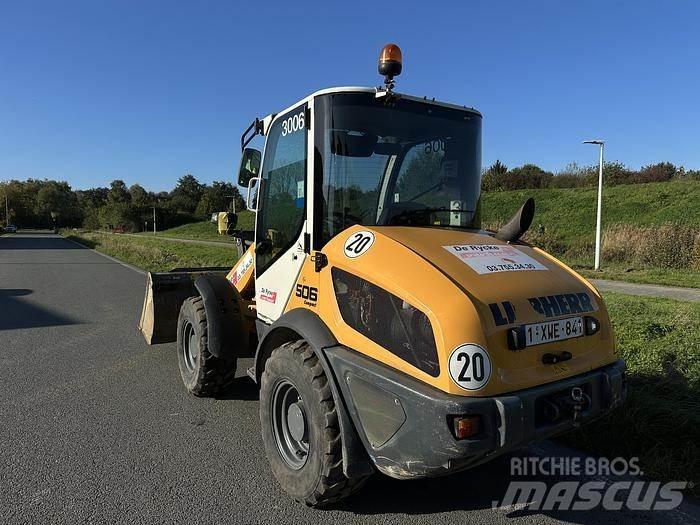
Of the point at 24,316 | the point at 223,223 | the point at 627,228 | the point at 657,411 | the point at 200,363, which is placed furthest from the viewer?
the point at 627,228

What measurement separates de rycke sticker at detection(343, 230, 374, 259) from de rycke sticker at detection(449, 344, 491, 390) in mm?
806

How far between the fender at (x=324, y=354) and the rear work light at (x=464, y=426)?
1.95ft

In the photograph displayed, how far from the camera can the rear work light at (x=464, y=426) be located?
2.19m

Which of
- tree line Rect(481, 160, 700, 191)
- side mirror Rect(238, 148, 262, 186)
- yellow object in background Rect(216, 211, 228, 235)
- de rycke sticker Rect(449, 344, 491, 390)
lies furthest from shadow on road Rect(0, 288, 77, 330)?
tree line Rect(481, 160, 700, 191)

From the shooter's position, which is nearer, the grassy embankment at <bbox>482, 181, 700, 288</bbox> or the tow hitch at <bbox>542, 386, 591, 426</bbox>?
the tow hitch at <bbox>542, 386, 591, 426</bbox>

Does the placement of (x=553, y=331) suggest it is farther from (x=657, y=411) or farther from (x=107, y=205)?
(x=107, y=205)

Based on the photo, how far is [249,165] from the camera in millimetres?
4098

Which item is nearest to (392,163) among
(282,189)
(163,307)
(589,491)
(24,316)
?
(282,189)

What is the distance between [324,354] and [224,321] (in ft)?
5.64

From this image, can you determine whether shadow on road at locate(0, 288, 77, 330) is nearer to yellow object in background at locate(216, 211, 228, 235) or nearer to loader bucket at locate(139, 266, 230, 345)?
loader bucket at locate(139, 266, 230, 345)

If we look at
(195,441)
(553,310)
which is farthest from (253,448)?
(553,310)

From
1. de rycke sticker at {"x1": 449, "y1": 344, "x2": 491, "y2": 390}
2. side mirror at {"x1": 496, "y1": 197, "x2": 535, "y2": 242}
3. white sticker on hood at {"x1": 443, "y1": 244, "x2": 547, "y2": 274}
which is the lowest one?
de rycke sticker at {"x1": 449, "y1": 344, "x2": 491, "y2": 390}

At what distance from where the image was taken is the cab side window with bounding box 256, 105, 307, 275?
3363 millimetres

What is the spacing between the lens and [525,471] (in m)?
3.36
